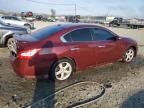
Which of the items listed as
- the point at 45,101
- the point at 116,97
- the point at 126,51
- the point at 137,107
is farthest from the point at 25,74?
the point at 126,51

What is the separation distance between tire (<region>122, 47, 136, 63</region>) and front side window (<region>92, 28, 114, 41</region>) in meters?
1.15

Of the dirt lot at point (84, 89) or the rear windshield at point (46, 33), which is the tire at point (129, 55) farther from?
the rear windshield at point (46, 33)

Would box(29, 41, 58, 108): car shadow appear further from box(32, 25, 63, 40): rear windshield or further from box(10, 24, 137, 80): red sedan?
box(32, 25, 63, 40): rear windshield

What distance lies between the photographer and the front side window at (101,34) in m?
8.16

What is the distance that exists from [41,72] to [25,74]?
42 centimetres

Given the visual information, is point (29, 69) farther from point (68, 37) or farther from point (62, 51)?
point (68, 37)

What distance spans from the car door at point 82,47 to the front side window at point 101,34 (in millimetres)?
225

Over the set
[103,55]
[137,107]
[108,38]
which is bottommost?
[137,107]

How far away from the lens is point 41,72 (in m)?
6.95

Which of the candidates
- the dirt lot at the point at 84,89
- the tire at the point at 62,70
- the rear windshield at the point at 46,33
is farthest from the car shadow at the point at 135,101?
the rear windshield at the point at 46,33

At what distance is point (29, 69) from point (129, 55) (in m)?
4.28

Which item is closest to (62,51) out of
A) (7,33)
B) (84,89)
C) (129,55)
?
(84,89)

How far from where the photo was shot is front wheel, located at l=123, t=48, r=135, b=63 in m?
9.45

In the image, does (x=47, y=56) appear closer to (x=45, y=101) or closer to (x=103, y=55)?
(x=45, y=101)
